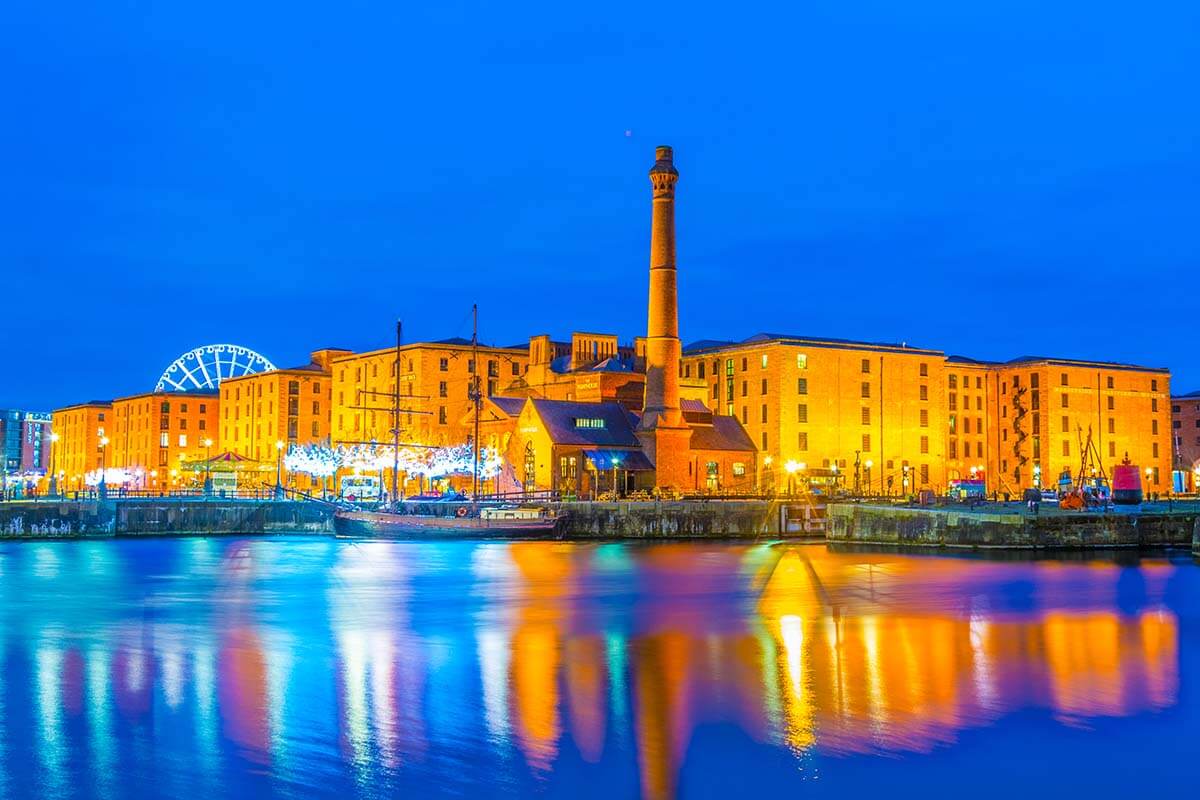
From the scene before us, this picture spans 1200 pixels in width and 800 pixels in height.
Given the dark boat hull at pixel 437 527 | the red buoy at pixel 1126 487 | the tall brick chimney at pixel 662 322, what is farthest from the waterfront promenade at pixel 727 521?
the tall brick chimney at pixel 662 322

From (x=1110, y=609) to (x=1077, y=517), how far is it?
64.8 feet

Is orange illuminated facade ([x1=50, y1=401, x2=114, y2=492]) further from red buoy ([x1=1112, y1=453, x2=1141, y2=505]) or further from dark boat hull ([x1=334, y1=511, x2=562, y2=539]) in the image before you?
red buoy ([x1=1112, y1=453, x2=1141, y2=505])

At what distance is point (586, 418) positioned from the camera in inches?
3462

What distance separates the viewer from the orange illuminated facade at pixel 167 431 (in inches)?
5694

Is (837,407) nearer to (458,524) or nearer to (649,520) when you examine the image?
(649,520)

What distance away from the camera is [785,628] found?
32.2 m

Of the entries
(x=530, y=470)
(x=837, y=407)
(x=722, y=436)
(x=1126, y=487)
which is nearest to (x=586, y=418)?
(x=530, y=470)

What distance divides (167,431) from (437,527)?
80093mm

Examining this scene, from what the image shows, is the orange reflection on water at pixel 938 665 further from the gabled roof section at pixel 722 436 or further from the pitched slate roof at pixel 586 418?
the gabled roof section at pixel 722 436

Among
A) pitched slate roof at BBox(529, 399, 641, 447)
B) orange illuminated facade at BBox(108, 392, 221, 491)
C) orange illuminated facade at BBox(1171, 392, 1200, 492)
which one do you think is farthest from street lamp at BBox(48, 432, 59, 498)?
orange illuminated facade at BBox(1171, 392, 1200, 492)

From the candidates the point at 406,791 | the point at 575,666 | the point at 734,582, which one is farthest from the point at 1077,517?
the point at 406,791

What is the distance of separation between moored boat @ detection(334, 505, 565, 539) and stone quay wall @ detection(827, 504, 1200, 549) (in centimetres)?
2073

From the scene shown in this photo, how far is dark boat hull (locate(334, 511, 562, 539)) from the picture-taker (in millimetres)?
72438

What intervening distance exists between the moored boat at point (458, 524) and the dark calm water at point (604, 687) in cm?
2649
